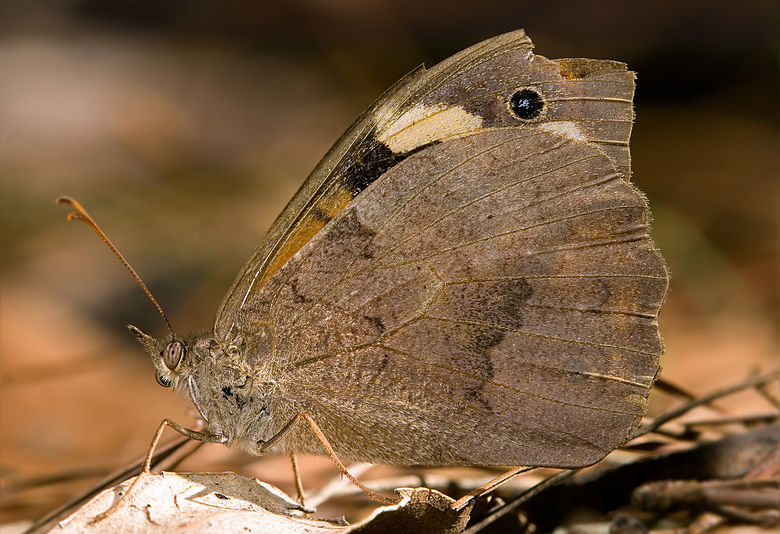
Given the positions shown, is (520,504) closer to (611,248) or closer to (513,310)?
(513,310)

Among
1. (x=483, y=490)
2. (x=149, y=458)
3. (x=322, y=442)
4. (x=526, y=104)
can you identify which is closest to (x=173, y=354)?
(x=149, y=458)

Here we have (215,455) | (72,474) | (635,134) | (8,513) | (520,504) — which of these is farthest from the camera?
(635,134)

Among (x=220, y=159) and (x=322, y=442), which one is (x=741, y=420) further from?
(x=220, y=159)

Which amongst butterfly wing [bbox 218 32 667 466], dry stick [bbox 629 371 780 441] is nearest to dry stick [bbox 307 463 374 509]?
butterfly wing [bbox 218 32 667 466]

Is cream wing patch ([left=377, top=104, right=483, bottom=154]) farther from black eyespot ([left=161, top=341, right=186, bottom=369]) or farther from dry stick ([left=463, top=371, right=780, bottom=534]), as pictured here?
dry stick ([left=463, top=371, right=780, bottom=534])

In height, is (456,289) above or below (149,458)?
above

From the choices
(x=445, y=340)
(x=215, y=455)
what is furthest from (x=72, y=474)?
(x=445, y=340)
